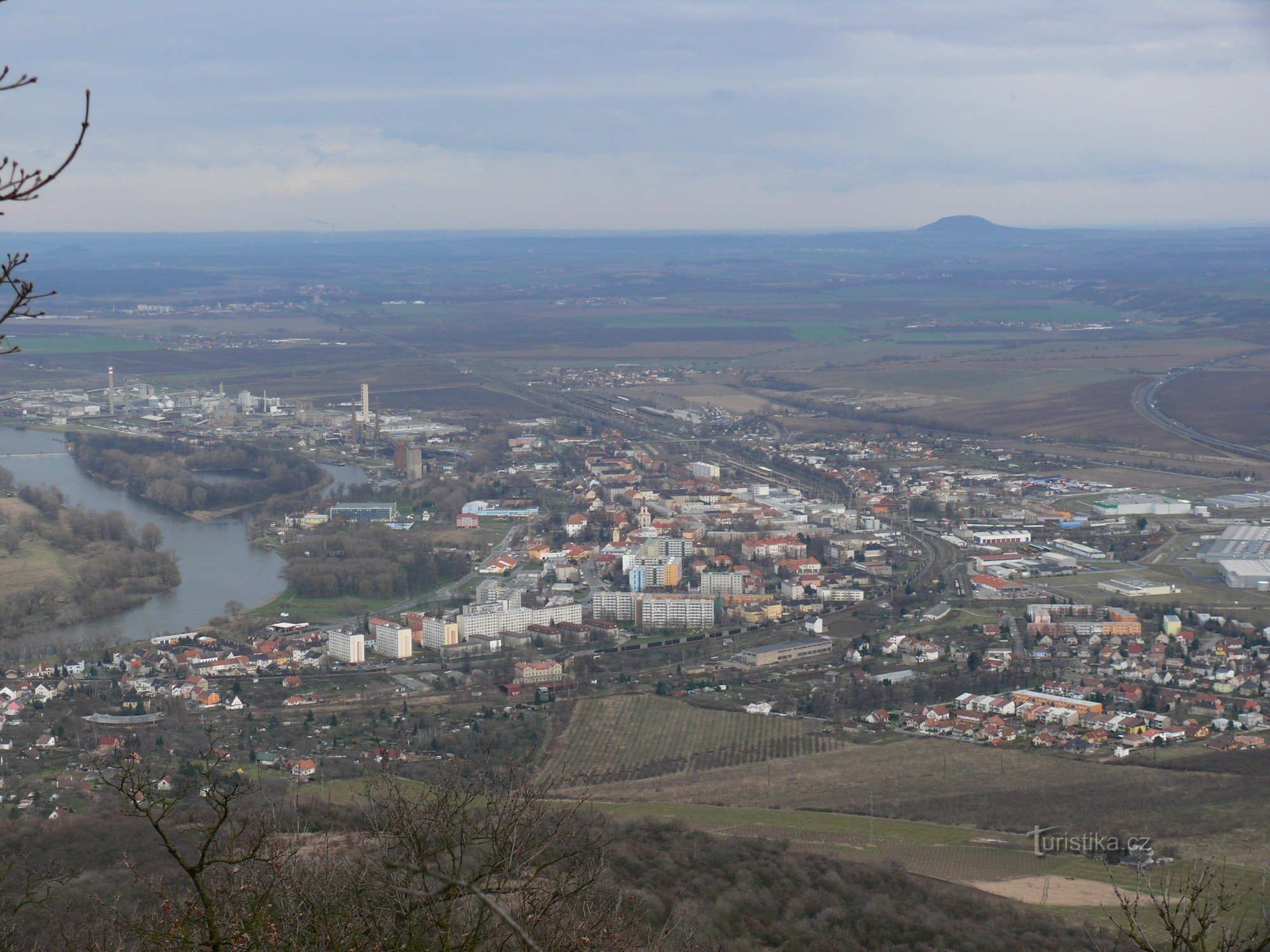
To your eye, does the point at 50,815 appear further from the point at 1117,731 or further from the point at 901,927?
the point at 1117,731

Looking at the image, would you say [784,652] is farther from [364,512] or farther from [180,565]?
[364,512]

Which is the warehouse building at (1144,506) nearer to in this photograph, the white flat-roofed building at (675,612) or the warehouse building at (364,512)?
the white flat-roofed building at (675,612)

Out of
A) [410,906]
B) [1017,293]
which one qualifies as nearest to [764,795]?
[410,906]

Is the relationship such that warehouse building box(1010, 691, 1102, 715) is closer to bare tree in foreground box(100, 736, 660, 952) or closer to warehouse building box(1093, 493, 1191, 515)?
warehouse building box(1093, 493, 1191, 515)

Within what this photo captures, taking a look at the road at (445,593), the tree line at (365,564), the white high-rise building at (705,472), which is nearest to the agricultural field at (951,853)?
the road at (445,593)

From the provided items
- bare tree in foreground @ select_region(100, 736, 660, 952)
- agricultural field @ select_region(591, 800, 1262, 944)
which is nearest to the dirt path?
agricultural field @ select_region(591, 800, 1262, 944)

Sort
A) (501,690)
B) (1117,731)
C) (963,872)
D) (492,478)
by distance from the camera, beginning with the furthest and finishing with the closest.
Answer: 1. (492,478)
2. (501,690)
3. (1117,731)
4. (963,872)

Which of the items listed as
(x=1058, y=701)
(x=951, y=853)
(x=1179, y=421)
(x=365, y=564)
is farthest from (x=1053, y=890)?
(x=1179, y=421)
